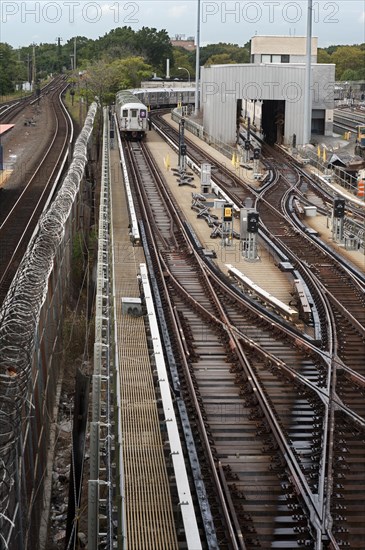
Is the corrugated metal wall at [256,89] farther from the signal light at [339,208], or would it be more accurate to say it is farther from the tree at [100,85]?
the tree at [100,85]

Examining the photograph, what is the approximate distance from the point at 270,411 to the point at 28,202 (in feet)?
65.0

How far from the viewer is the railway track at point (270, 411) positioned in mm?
8336

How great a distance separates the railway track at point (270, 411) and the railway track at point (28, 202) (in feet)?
15.7

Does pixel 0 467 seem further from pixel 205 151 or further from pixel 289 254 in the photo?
pixel 205 151

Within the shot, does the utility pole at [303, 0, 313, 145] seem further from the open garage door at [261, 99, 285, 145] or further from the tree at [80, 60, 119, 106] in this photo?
the tree at [80, 60, 119, 106]

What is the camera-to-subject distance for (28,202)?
28891mm

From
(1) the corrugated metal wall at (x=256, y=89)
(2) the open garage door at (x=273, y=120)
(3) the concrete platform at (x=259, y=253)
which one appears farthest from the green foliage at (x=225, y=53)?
(3) the concrete platform at (x=259, y=253)

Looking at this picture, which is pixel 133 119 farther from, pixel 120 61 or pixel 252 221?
pixel 120 61

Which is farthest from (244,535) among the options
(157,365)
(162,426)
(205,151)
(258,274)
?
(205,151)

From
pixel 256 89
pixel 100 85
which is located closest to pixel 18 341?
pixel 256 89

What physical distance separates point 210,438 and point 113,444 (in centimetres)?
128

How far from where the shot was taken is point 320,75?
44.7 m

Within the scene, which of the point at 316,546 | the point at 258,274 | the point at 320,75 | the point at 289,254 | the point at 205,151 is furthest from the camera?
the point at 320,75

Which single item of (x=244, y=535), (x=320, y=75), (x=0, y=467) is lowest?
(x=244, y=535)
